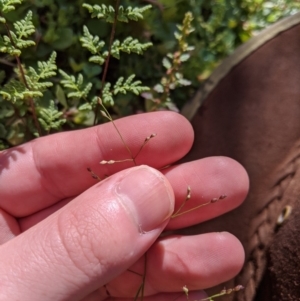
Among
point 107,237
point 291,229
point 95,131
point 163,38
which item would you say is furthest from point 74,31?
point 291,229

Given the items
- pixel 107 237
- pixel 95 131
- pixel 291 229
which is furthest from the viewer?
pixel 291 229

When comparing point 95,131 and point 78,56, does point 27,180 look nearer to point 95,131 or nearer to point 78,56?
point 95,131

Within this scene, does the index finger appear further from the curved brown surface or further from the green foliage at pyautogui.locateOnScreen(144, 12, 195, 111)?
the curved brown surface

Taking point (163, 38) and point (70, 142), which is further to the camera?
→ point (163, 38)

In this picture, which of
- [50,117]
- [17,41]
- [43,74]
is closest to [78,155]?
[50,117]

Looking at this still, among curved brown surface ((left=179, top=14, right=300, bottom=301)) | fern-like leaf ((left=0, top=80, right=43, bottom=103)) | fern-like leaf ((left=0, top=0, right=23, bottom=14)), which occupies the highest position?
fern-like leaf ((left=0, top=0, right=23, bottom=14))

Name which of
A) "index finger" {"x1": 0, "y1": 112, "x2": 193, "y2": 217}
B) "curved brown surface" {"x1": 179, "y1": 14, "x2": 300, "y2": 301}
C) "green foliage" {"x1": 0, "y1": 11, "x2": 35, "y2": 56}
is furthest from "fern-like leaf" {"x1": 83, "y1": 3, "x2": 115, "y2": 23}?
"curved brown surface" {"x1": 179, "y1": 14, "x2": 300, "y2": 301}
